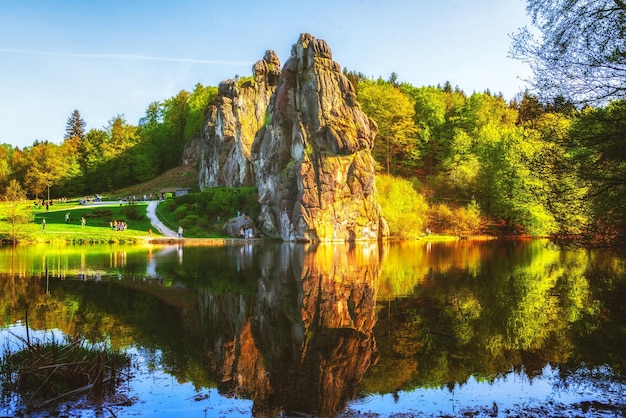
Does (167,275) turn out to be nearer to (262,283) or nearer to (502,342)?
(262,283)

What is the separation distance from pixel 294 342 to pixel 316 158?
161ft

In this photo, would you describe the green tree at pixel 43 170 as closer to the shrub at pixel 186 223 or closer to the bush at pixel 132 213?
the bush at pixel 132 213

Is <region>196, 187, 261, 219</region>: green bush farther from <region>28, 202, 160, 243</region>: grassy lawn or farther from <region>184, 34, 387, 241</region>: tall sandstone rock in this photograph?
<region>28, 202, 160, 243</region>: grassy lawn

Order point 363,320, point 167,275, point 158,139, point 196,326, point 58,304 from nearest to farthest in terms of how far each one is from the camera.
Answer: point 196,326 < point 363,320 < point 58,304 < point 167,275 < point 158,139

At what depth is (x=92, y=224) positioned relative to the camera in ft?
210

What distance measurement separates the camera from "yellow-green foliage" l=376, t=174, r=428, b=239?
6738cm

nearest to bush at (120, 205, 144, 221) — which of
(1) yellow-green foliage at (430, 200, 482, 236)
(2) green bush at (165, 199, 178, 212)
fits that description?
(2) green bush at (165, 199, 178, 212)

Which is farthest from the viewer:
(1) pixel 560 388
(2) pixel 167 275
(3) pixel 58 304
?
(2) pixel 167 275

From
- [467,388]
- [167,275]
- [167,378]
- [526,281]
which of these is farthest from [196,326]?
[526,281]

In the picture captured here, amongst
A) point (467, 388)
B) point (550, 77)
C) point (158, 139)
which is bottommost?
point (467, 388)

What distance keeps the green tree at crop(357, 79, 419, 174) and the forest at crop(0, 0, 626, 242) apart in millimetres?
216

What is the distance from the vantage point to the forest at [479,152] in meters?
13.8

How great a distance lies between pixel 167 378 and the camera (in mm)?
10617

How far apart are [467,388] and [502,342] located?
4.13 metres
